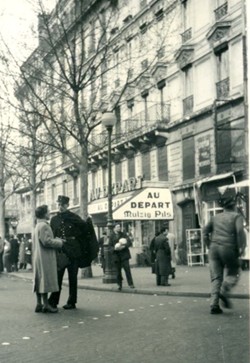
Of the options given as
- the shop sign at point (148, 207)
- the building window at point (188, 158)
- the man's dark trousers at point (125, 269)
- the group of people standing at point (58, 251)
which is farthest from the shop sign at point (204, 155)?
the group of people standing at point (58, 251)

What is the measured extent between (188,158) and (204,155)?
1.64 m

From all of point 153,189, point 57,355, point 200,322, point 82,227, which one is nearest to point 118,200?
point 153,189

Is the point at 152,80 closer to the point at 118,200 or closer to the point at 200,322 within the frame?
the point at 118,200

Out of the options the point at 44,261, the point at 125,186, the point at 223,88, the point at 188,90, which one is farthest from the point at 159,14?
the point at 44,261

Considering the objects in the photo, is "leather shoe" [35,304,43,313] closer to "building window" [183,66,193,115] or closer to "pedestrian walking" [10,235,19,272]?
"pedestrian walking" [10,235,19,272]

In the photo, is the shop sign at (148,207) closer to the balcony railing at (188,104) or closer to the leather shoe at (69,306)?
the balcony railing at (188,104)

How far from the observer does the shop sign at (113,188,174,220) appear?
25.0 metres

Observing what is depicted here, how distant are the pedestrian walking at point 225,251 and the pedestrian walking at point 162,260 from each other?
5.76m

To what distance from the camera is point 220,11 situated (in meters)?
25.1

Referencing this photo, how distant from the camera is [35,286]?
388 inches

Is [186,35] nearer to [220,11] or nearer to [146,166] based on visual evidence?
[220,11]

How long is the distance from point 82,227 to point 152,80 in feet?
71.3

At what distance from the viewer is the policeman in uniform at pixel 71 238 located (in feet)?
34.0

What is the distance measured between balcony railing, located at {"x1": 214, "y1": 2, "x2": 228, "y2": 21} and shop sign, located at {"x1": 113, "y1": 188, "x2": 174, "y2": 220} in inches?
292
